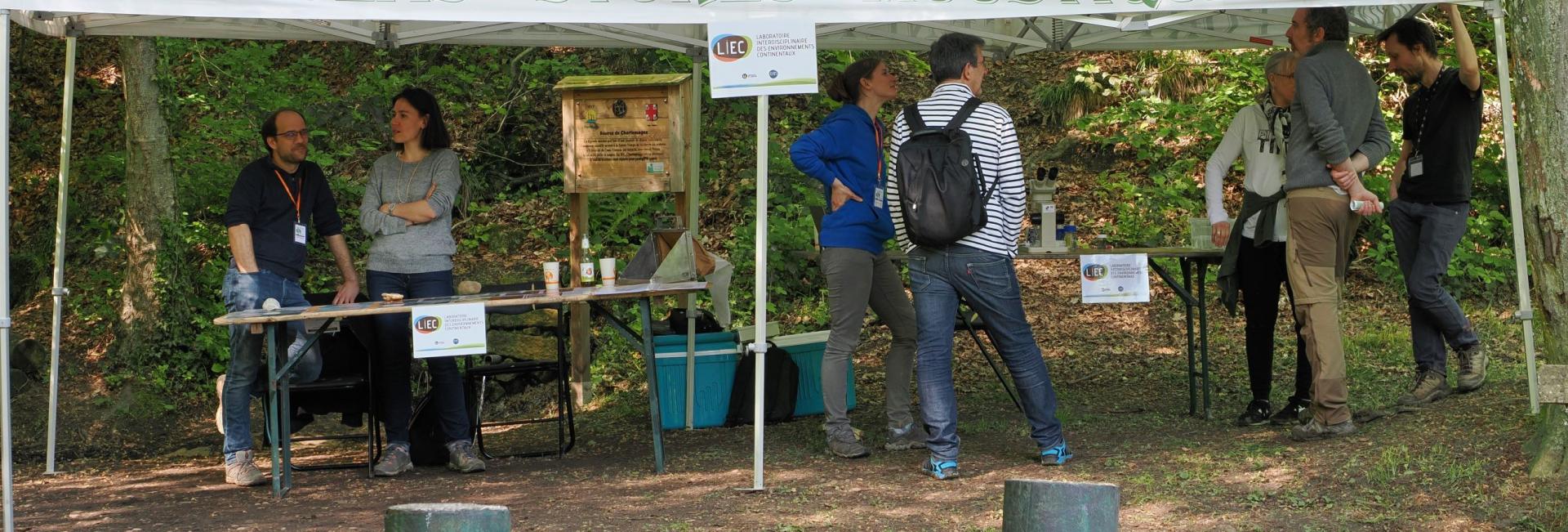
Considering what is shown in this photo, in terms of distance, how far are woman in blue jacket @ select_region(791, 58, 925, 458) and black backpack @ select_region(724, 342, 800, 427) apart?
846 mm

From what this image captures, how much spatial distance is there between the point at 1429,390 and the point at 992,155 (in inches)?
96.5

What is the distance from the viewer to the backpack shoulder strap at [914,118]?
15.0 ft

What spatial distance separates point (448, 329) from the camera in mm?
4758

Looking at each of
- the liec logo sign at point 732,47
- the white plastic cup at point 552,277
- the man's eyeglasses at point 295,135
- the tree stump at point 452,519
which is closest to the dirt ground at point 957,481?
the white plastic cup at point 552,277

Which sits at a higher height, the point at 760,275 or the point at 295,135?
the point at 295,135

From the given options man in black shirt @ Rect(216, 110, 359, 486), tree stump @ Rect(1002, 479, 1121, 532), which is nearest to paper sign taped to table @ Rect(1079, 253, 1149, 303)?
man in black shirt @ Rect(216, 110, 359, 486)

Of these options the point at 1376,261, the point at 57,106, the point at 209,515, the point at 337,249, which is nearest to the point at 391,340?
the point at 337,249

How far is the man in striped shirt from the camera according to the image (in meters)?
4.56

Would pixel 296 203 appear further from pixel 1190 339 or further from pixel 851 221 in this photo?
pixel 1190 339

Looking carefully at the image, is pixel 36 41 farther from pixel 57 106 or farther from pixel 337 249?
pixel 337 249

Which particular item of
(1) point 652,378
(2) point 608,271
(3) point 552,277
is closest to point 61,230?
(3) point 552,277

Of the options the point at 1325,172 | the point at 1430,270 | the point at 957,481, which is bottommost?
the point at 957,481

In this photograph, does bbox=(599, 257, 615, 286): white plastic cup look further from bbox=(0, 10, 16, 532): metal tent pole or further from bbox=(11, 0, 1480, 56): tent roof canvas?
bbox=(0, 10, 16, 532): metal tent pole

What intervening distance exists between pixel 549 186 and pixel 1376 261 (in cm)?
581
